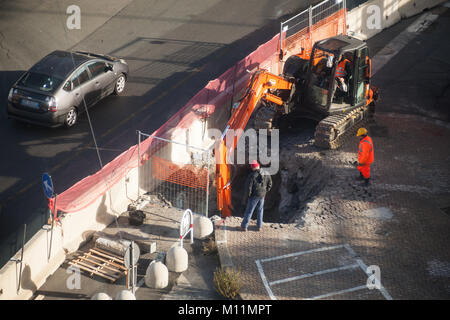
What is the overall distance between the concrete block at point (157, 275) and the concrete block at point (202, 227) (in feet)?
5.70

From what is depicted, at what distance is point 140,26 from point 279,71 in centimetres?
640

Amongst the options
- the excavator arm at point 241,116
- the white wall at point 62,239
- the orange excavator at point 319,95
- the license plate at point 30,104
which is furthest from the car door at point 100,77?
the orange excavator at point 319,95

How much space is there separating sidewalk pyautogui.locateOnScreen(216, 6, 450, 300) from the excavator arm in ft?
4.35

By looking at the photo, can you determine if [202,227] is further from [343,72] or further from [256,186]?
[343,72]

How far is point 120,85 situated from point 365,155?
9.06 metres

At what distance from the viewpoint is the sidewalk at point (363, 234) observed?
1310 cm

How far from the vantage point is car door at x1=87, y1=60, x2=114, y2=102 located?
1950 centimetres

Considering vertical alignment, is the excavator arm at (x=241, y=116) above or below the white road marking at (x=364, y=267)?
above

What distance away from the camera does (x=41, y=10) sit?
25.0 meters

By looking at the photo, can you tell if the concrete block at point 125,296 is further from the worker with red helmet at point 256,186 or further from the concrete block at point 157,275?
the worker with red helmet at point 256,186

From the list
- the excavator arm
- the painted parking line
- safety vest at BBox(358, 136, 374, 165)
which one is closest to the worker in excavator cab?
the excavator arm

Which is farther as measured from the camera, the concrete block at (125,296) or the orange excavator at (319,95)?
the orange excavator at (319,95)

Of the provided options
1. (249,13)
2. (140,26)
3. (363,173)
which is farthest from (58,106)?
(249,13)

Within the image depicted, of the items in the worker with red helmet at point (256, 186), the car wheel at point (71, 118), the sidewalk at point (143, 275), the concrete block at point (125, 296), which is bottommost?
the sidewalk at point (143, 275)
